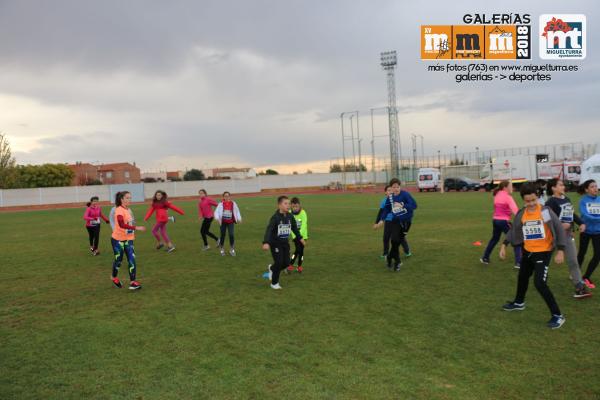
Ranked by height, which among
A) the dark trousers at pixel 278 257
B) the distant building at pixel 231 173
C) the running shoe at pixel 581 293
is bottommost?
the running shoe at pixel 581 293

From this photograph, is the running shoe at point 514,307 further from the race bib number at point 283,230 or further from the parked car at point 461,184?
the parked car at point 461,184

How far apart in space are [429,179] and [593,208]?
44301 mm

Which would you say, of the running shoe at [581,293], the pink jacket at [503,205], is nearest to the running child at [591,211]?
the running shoe at [581,293]

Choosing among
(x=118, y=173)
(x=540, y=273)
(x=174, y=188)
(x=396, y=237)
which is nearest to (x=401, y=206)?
(x=396, y=237)

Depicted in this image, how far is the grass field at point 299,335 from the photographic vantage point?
441cm

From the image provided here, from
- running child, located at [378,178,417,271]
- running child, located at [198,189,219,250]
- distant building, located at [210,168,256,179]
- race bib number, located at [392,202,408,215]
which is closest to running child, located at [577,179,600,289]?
running child, located at [378,178,417,271]

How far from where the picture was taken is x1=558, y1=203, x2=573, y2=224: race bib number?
8.20 meters

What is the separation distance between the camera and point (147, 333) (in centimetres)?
615

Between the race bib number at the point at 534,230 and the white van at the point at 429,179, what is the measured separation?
150 feet

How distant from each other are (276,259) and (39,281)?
18.9 ft

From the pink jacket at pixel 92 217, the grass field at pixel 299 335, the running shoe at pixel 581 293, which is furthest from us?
the pink jacket at pixel 92 217

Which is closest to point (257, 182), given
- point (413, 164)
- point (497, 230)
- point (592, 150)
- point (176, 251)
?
point (413, 164)

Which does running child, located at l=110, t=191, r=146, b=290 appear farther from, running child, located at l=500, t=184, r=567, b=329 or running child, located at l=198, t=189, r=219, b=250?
running child, located at l=500, t=184, r=567, b=329

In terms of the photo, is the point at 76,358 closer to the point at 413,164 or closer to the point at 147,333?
the point at 147,333
